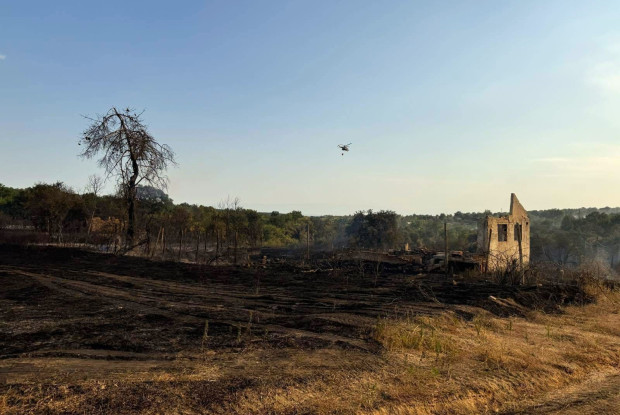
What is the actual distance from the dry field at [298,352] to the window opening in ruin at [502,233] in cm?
1634

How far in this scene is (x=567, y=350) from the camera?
777cm

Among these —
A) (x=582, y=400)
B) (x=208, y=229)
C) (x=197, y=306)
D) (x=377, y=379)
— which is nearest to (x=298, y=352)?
(x=377, y=379)

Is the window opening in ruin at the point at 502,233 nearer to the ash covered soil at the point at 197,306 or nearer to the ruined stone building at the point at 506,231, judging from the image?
the ruined stone building at the point at 506,231

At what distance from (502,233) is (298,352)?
2569 centimetres

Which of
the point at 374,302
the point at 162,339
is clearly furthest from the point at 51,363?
the point at 374,302

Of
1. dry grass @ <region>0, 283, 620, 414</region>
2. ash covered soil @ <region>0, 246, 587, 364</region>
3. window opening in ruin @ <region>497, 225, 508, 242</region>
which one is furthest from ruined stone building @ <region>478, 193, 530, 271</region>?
dry grass @ <region>0, 283, 620, 414</region>

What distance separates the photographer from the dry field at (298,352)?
4691 mm

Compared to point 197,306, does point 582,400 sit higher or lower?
lower

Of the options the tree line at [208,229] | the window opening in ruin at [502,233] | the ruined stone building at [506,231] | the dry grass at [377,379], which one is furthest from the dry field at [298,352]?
the window opening in ruin at [502,233]

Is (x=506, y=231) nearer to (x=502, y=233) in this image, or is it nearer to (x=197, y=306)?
(x=502, y=233)

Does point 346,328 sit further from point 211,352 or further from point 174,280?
point 174,280

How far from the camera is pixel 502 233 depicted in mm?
28438

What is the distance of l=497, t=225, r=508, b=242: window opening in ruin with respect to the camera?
92.5 ft

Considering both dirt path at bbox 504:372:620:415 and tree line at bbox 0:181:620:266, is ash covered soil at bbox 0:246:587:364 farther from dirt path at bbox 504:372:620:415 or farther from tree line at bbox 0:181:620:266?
tree line at bbox 0:181:620:266
